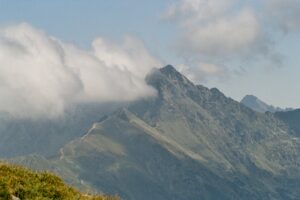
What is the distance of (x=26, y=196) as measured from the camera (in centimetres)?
2133

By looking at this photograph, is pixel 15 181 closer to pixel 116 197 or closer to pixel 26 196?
pixel 26 196

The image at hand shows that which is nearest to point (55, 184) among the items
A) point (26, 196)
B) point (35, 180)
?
point (35, 180)

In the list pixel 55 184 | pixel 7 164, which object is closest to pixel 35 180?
pixel 55 184

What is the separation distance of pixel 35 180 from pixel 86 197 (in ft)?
7.10

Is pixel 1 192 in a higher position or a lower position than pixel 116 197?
lower

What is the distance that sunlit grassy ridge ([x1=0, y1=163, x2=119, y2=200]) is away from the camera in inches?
836

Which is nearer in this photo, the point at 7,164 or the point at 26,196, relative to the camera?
the point at 26,196

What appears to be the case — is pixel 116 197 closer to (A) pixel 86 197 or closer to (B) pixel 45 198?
(A) pixel 86 197

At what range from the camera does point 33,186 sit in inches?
872

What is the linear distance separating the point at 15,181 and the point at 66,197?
201cm

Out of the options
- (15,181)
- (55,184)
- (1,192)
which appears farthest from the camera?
(55,184)

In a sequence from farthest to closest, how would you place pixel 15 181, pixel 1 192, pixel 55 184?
pixel 55 184
pixel 15 181
pixel 1 192

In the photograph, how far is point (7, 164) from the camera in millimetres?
25016

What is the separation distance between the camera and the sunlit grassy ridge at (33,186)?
69.7ft
